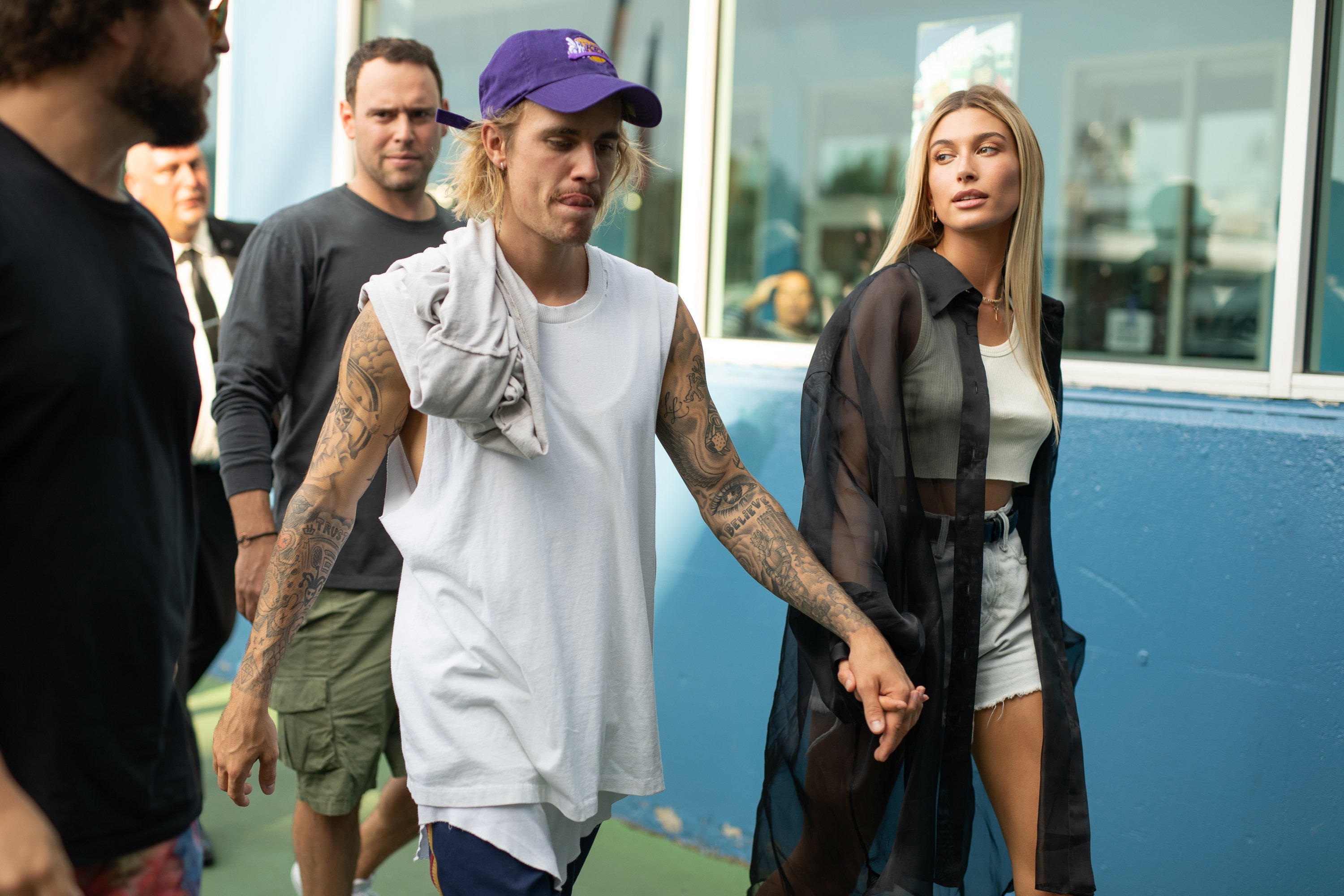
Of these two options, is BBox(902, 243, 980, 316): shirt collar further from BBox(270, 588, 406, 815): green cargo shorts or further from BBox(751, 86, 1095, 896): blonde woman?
BBox(270, 588, 406, 815): green cargo shorts

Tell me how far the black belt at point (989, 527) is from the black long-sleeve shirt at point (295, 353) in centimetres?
144

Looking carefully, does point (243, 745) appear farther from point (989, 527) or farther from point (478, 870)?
point (989, 527)

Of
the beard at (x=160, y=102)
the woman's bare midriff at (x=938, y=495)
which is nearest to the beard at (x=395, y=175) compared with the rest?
the woman's bare midriff at (x=938, y=495)

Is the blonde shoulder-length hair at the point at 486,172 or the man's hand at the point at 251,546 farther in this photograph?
the man's hand at the point at 251,546

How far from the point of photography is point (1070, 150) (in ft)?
27.1

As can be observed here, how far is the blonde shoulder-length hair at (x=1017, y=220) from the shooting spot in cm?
266

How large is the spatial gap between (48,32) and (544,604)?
3.76ft

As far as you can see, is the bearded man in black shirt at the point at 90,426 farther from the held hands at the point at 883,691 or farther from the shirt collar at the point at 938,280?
the shirt collar at the point at 938,280

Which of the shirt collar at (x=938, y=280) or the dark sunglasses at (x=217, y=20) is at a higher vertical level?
the dark sunglasses at (x=217, y=20)

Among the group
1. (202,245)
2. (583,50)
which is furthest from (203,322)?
(583,50)

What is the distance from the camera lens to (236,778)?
81.9 inches

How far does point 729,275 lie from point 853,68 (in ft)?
5.92

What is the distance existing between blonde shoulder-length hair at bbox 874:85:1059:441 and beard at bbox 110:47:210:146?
1.51 meters

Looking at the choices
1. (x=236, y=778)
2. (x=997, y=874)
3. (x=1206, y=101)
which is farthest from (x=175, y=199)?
(x=1206, y=101)
